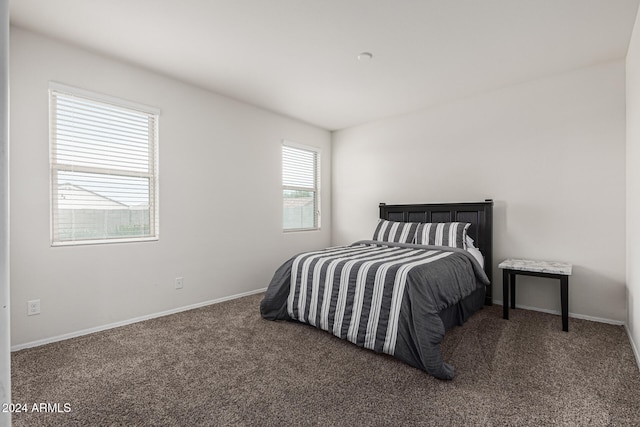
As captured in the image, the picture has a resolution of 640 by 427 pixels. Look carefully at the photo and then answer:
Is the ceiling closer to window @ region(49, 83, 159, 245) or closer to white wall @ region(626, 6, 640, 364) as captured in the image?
white wall @ region(626, 6, 640, 364)

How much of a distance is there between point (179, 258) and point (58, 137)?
148 centimetres

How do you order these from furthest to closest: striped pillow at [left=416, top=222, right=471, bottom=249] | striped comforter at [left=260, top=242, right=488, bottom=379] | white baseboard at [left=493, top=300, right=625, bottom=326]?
striped pillow at [left=416, top=222, right=471, bottom=249], white baseboard at [left=493, top=300, right=625, bottom=326], striped comforter at [left=260, top=242, right=488, bottom=379]

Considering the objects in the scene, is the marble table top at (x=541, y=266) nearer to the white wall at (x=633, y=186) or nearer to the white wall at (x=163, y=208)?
the white wall at (x=633, y=186)

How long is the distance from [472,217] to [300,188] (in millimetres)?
2355

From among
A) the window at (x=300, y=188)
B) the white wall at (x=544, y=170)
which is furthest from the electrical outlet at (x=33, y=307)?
the white wall at (x=544, y=170)

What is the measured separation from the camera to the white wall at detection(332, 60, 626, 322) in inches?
118

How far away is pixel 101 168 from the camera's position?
2873 millimetres

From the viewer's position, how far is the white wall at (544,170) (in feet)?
9.82

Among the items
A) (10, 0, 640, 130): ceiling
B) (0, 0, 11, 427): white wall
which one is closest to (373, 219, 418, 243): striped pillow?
(10, 0, 640, 130): ceiling

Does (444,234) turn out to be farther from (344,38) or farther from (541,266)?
(344,38)

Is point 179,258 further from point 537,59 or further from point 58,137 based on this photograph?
point 537,59

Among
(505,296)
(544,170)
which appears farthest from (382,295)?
(544,170)

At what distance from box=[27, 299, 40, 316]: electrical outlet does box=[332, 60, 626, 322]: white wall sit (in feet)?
13.0

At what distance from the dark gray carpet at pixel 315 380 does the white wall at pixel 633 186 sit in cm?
24
